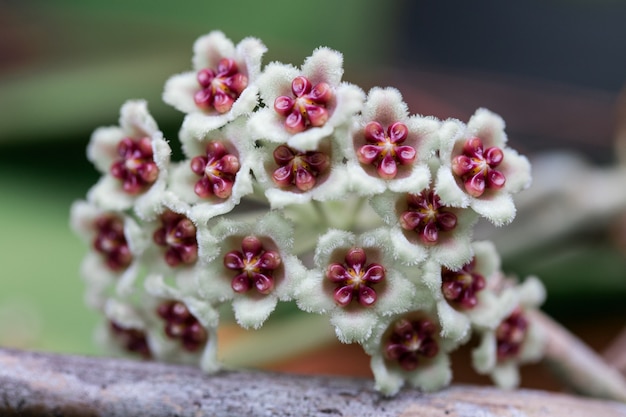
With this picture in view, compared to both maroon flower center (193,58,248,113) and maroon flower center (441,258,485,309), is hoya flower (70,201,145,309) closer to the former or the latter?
maroon flower center (193,58,248,113)

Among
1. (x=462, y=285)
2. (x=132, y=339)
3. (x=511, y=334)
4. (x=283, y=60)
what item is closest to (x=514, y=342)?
(x=511, y=334)

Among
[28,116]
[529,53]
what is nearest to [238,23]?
[28,116]

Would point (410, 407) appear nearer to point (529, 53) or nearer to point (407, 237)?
point (407, 237)

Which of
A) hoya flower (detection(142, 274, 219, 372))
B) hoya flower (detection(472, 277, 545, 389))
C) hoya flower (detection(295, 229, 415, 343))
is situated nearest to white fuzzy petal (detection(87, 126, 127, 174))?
hoya flower (detection(142, 274, 219, 372))

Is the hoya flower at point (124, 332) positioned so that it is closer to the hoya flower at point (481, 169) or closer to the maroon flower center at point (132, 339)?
the maroon flower center at point (132, 339)

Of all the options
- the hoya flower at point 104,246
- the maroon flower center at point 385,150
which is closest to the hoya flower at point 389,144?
the maroon flower center at point 385,150

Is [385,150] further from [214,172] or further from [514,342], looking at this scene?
[514,342]
